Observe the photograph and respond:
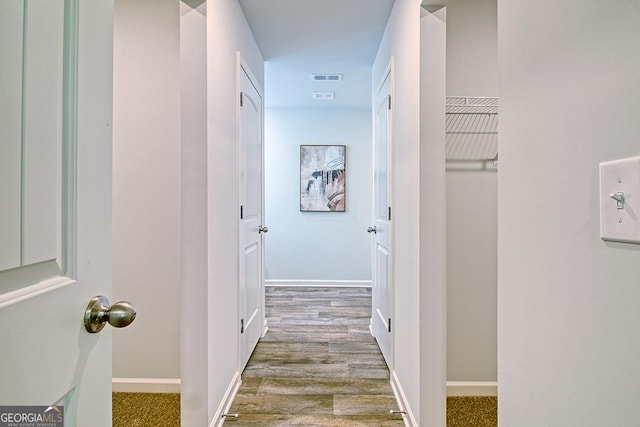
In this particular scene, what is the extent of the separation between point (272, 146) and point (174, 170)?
9.88ft

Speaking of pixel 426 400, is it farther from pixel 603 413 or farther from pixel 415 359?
pixel 603 413

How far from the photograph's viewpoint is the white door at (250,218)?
7.92 ft

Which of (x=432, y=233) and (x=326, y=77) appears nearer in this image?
(x=432, y=233)

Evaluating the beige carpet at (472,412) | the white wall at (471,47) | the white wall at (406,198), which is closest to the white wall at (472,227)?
the white wall at (471,47)

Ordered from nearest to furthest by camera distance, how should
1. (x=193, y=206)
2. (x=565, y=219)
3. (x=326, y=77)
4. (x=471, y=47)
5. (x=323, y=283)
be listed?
(x=565, y=219) < (x=193, y=206) < (x=471, y=47) < (x=326, y=77) < (x=323, y=283)

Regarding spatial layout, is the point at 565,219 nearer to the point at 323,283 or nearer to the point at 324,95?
the point at 324,95

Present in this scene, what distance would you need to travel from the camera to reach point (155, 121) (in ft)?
7.24

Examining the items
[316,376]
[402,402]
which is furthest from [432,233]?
[316,376]

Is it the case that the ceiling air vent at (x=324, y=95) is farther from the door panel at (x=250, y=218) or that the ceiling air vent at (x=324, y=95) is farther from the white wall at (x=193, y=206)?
the white wall at (x=193, y=206)

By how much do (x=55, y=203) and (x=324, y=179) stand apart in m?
4.60

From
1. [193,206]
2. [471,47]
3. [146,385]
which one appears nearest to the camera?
[193,206]

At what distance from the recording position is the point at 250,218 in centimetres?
266

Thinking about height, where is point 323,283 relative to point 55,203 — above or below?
below

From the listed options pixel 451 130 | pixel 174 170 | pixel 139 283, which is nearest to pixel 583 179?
pixel 451 130
